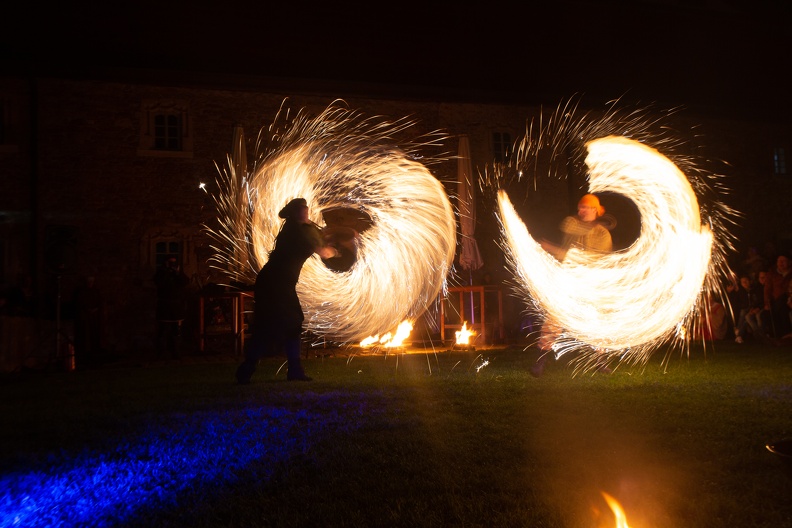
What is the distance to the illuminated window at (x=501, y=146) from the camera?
64.6ft

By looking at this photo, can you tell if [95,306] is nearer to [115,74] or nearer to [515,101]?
[115,74]

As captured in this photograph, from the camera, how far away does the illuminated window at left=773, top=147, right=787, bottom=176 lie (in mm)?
22853

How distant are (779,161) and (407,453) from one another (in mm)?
22681

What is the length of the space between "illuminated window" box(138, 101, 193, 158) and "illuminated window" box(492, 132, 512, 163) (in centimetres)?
811

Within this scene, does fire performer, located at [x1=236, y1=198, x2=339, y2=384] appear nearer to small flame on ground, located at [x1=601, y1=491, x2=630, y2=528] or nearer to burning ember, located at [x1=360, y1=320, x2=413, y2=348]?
burning ember, located at [x1=360, y1=320, x2=413, y2=348]

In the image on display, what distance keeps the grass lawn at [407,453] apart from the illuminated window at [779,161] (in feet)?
56.7

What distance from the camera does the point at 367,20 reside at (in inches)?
765

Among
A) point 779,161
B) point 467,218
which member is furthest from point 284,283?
point 779,161

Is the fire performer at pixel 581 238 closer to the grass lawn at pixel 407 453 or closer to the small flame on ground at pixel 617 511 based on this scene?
the grass lawn at pixel 407 453

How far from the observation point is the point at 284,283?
793 centimetres

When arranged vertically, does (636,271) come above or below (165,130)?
below

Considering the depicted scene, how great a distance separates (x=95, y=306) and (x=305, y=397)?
8512 millimetres

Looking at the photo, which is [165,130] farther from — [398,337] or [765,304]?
[765,304]

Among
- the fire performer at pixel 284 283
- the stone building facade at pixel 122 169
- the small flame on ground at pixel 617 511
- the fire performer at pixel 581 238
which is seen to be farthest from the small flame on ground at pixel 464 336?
the small flame on ground at pixel 617 511
